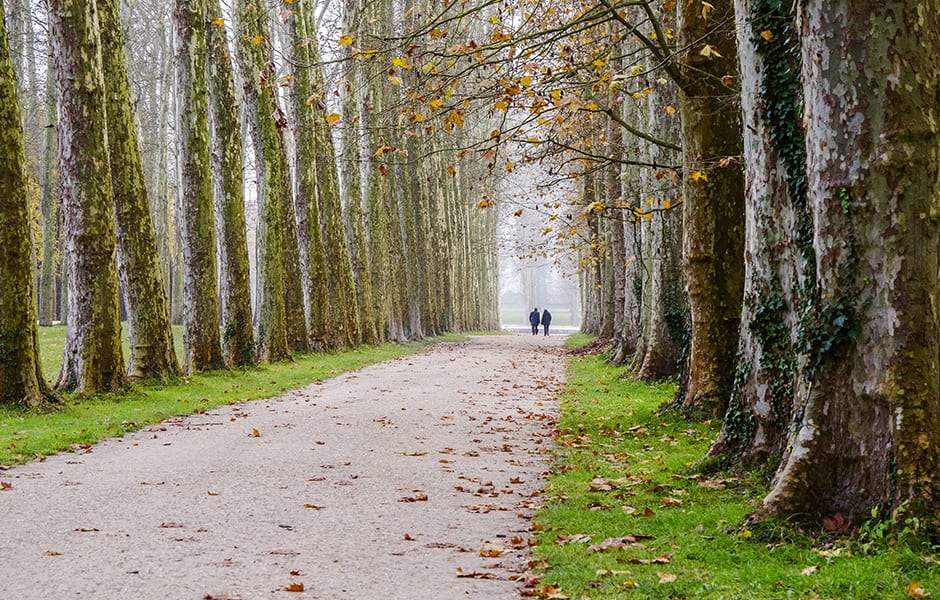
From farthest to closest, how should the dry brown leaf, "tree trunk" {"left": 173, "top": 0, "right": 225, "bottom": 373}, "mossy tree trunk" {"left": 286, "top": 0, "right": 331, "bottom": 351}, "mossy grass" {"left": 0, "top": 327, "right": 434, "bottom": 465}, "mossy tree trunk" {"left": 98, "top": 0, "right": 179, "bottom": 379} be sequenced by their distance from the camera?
"mossy tree trunk" {"left": 286, "top": 0, "right": 331, "bottom": 351}
"tree trunk" {"left": 173, "top": 0, "right": 225, "bottom": 373}
"mossy tree trunk" {"left": 98, "top": 0, "right": 179, "bottom": 379}
"mossy grass" {"left": 0, "top": 327, "right": 434, "bottom": 465}
the dry brown leaf

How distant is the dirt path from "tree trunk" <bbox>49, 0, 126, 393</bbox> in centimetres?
210

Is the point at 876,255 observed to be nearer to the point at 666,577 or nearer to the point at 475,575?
the point at 666,577

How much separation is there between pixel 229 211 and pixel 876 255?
16.3 metres

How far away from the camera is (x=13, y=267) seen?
40.3 ft

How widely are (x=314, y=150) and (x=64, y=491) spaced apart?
64.1 feet

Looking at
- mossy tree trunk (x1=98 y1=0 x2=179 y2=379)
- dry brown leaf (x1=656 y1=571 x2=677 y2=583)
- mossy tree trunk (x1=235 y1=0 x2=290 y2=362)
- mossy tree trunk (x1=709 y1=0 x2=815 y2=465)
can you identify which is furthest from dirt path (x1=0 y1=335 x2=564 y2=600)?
mossy tree trunk (x1=235 y1=0 x2=290 y2=362)

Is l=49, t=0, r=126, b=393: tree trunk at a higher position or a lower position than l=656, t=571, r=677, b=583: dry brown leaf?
higher

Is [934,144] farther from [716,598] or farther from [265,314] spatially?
[265,314]

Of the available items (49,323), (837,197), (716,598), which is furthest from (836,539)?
(49,323)

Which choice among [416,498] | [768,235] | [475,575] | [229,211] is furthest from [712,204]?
[229,211]

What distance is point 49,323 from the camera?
116 feet

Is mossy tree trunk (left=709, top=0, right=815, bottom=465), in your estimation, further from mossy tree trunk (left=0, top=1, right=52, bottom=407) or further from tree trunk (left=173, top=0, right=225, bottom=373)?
tree trunk (left=173, top=0, right=225, bottom=373)

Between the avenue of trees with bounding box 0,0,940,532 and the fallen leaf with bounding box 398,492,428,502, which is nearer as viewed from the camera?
the avenue of trees with bounding box 0,0,940,532

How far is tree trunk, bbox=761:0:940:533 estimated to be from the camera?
5.75 m
